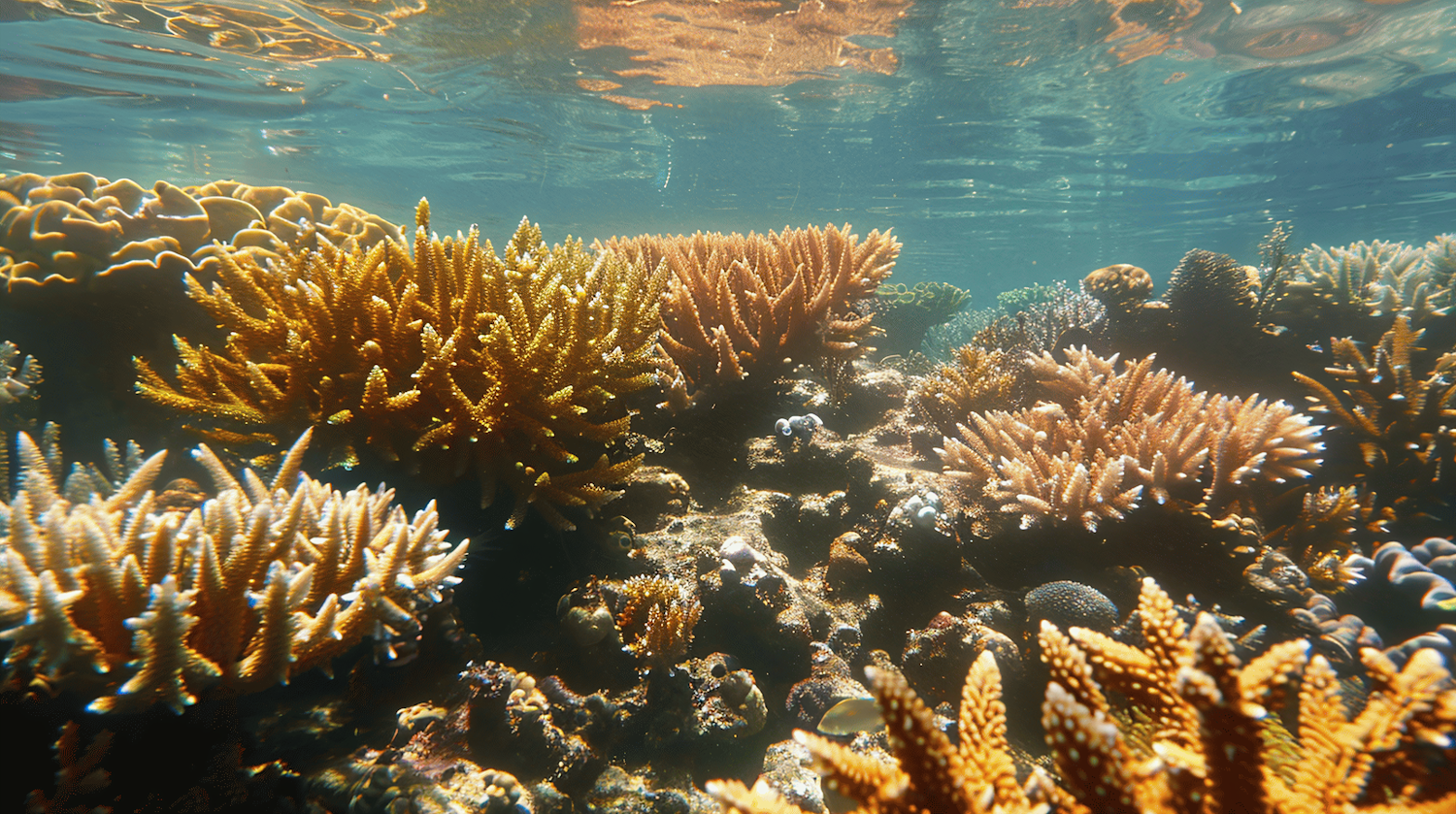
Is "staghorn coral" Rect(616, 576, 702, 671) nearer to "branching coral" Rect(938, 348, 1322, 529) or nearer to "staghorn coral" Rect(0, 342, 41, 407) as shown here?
"branching coral" Rect(938, 348, 1322, 529)

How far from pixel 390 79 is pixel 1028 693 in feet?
74.7

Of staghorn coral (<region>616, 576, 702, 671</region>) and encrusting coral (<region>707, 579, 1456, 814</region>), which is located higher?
encrusting coral (<region>707, 579, 1456, 814</region>)

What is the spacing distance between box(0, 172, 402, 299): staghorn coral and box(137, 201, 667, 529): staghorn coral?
1.47 feet

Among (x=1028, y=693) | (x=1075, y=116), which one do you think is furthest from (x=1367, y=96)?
(x=1028, y=693)

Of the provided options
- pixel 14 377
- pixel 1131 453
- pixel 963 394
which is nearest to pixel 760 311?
pixel 963 394

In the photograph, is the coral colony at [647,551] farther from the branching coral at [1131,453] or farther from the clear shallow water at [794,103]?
the clear shallow water at [794,103]

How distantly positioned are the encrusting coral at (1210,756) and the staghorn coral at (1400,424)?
3892mm

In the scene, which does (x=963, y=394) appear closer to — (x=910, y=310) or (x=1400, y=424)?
(x=1400, y=424)

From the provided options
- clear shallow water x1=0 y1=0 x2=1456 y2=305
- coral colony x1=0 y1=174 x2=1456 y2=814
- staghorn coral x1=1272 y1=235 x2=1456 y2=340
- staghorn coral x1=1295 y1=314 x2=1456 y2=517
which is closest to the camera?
coral colony x1=0 y1=174 x2=1456 y2=814

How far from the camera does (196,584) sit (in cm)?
146

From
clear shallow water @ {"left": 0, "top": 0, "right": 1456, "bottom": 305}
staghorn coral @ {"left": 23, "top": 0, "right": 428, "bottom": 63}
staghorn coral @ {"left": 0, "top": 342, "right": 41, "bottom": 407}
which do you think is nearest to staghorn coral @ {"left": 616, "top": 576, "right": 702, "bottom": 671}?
staghorn coral @ {"left": 0, "top": 342, "right": 41, "bottom": 407}

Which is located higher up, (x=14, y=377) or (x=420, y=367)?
(x=420, y=367)

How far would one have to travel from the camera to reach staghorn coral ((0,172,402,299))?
9.66 ft

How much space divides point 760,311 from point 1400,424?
4.69 m
